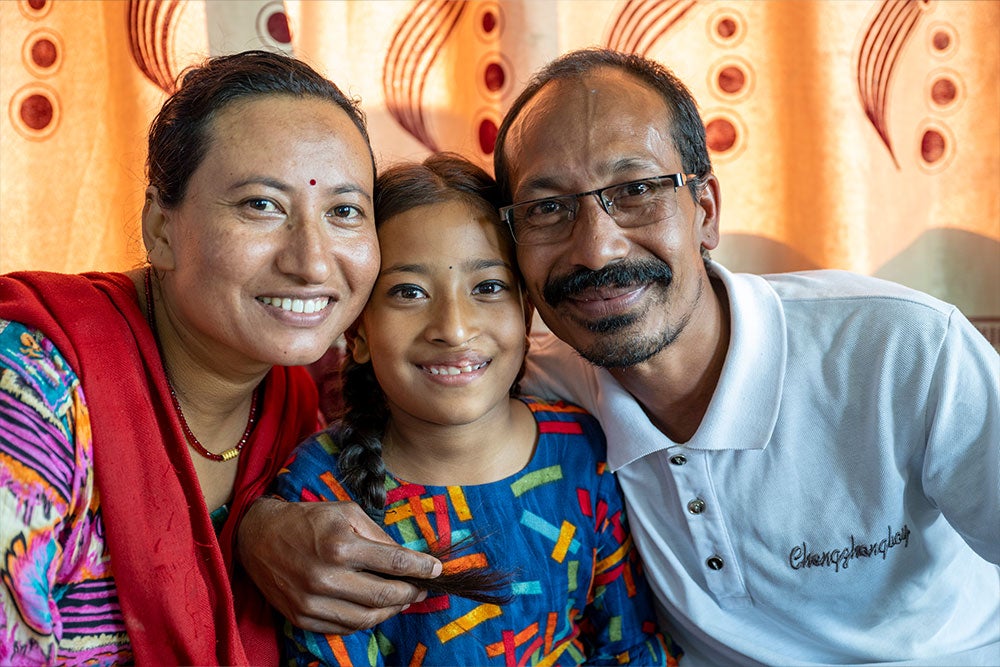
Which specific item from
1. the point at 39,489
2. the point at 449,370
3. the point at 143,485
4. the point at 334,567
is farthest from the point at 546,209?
the point at 39,489

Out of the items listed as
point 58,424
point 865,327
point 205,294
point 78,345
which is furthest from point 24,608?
point 865,327

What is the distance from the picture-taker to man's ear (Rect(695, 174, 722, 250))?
66.0 inches

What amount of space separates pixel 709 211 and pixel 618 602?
29.3 inches

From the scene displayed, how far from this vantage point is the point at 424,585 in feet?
4.51

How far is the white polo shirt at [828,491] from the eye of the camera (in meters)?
1.48

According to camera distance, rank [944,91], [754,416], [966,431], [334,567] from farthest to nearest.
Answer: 1. [944,91]
2. [754,416]
3. [966,431]
4. [334,567]

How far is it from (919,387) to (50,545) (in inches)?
52.9

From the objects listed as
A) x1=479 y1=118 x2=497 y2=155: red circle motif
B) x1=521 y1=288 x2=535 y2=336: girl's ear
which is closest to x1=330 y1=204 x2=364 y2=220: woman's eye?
x1=521 y1=288 x2=535 y2=336: girl's ear

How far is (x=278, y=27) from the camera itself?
213 cm

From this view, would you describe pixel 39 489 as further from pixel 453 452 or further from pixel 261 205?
pixel 453 452

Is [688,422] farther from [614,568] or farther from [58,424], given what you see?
[58,424]

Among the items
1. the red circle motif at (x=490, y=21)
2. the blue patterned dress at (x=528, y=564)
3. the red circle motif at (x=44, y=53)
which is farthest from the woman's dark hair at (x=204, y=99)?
the red circle motif at (x=44, y=53)

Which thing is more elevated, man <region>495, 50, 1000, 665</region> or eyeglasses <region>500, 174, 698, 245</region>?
eyeglasses <region>500, 174, 698, 245</region>

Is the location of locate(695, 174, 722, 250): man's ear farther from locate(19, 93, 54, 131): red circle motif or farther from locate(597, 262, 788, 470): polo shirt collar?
locate(19, 93, 54, 131): red circle motif
